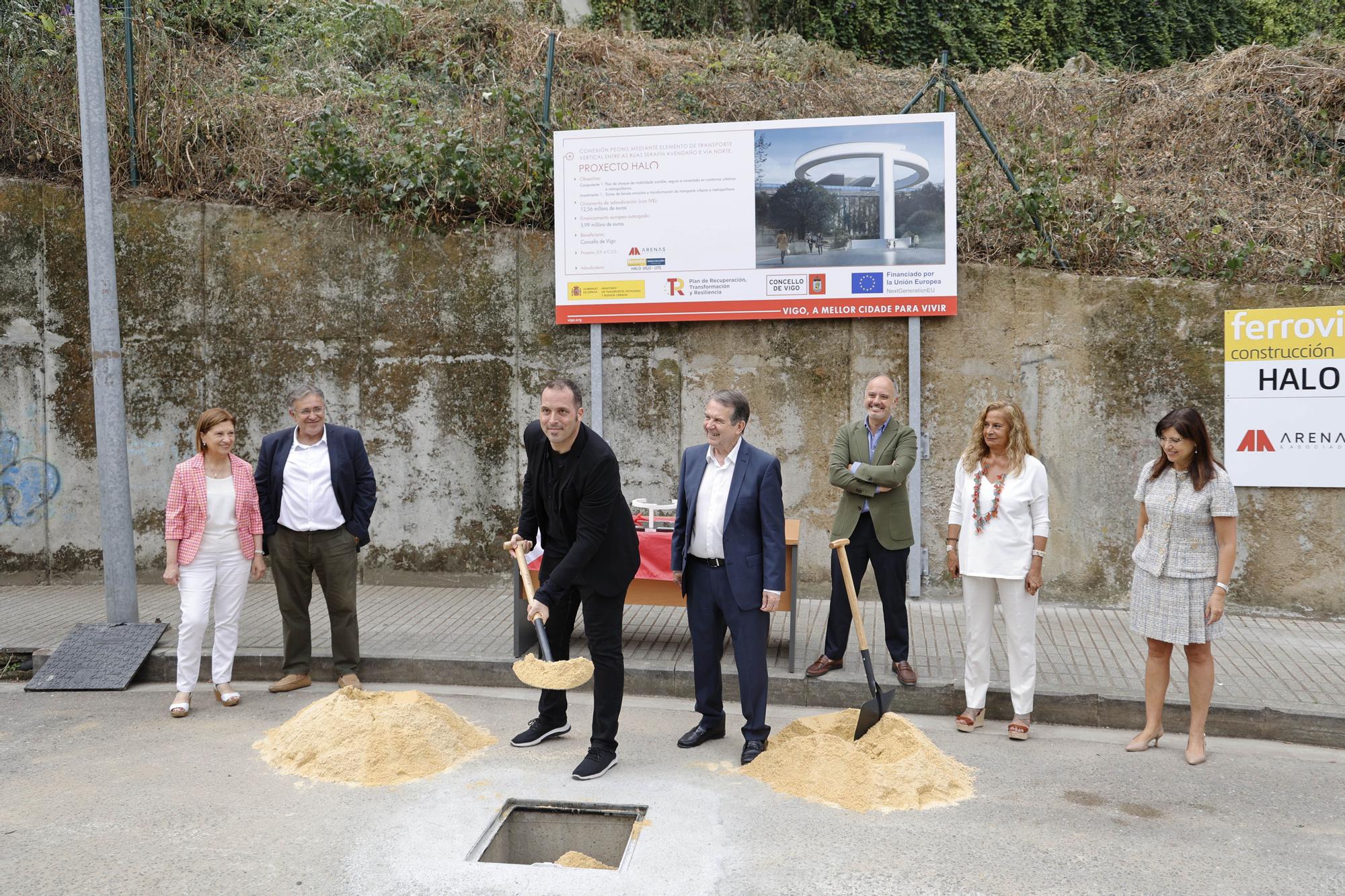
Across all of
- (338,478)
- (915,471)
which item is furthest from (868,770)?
(915,471)

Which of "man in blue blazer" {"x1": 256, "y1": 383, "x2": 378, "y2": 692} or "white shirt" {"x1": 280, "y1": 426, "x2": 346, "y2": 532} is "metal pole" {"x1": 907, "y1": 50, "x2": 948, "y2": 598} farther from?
"white shirt" {"x1": 280, "y1": 426, "x2": 346, "y2": 532}

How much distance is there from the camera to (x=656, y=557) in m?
6.61

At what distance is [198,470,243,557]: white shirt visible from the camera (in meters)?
5.98

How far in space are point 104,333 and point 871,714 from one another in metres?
5.76

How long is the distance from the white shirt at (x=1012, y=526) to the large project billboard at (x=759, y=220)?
3193 millimetres

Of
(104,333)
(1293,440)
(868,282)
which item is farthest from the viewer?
(868,282)

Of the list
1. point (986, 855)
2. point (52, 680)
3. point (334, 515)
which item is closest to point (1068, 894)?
point (986, 855)

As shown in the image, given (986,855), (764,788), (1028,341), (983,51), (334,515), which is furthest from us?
(983,51)

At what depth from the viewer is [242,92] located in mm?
10617

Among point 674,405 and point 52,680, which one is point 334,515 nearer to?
point 52,680

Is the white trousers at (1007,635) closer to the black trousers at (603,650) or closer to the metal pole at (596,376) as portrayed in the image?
the black trousers at (603,650)

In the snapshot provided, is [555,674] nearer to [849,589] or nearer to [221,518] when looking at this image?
[849,589]

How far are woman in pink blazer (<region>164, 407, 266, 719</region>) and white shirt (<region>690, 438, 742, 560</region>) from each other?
9.35 feet

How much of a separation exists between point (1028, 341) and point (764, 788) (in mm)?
5078
